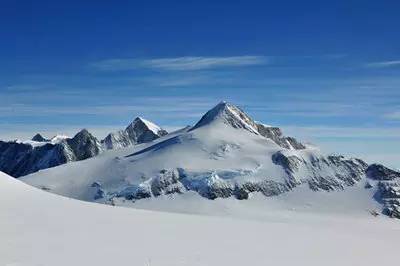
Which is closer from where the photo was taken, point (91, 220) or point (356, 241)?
point (91, 220)

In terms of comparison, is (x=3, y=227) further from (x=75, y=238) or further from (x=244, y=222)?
(x=244, y=222)

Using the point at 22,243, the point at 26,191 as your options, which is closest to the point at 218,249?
the point at 22,243

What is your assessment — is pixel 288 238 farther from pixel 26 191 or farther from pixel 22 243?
pixel 26 191

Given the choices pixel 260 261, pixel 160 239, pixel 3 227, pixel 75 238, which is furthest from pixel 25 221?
pixel 260 261

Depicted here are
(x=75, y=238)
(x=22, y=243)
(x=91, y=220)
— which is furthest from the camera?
(x=91, y=220)

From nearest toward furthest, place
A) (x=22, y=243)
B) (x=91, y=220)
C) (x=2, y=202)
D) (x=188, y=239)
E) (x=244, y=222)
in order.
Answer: (x=22, y=243), (x=188, y=239), (x=91, y=220), (x=2, y=202), (x=244, y=222)

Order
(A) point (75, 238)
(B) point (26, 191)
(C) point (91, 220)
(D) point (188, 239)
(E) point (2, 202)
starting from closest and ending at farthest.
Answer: (A) point (75, 238) → (D) point (188, 239) → (C) point (91, 220) → (E) point (2, 202) → (B) point (26, 191)
